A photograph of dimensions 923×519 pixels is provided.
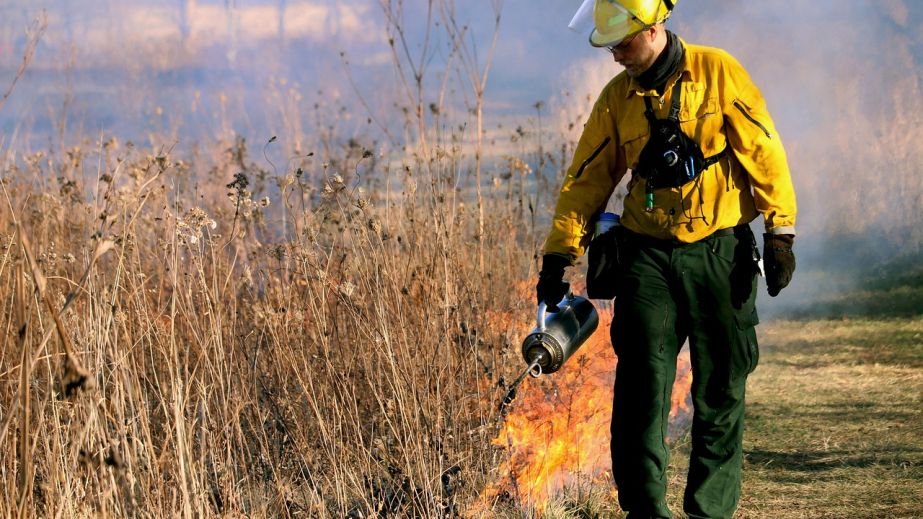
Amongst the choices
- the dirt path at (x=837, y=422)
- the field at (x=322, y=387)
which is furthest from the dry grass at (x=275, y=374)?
the dirt path at (x=837, y=422)

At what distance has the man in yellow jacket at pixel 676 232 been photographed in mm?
3684

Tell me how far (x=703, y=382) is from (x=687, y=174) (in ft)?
2.69

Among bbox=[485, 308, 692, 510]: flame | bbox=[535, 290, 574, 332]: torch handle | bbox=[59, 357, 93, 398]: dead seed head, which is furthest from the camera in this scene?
bbox=[485, 308, 692, 510]: flame

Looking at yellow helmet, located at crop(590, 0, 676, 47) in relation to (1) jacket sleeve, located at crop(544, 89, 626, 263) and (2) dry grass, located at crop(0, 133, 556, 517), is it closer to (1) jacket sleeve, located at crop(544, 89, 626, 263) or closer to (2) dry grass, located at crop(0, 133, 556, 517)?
(1) jacket sleeve, located at crop(544, 89, 626, 263)

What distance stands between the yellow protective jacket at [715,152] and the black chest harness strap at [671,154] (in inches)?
0.8

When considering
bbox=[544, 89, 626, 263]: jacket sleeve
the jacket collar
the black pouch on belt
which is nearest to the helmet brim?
the jacket collar

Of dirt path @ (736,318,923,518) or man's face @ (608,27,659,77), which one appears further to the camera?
dirt path @ (736,318,923,518)

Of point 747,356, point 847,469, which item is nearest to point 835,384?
point 847,469

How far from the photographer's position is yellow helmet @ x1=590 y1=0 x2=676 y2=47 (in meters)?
3.60

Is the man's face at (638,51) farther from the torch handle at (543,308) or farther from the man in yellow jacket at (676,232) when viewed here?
the torch handle at (543,308)

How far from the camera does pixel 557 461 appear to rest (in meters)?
4.72

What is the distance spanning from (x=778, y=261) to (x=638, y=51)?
0.93 meters

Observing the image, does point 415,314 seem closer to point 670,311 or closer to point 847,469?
point 670,311

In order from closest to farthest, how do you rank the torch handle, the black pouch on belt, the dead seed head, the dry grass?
the dead seed head → the dry grass → the black pouch on belt → the torch handle
